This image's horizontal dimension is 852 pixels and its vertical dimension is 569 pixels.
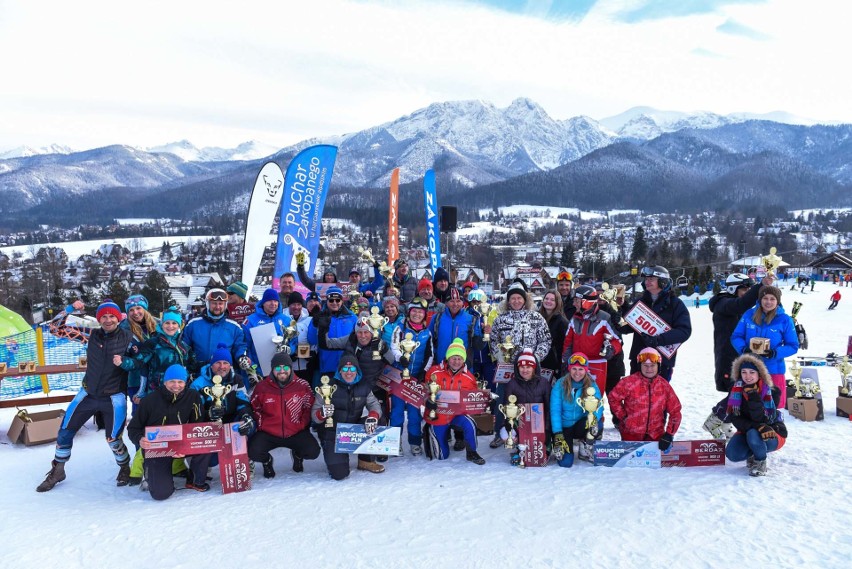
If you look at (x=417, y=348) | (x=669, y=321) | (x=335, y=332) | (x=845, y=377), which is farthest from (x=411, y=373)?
(x=845, y=377)

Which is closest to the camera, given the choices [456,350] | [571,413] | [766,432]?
[766,432]

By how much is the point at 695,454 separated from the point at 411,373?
3.01 meters

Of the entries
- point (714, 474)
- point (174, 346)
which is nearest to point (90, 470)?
point (174, 346)

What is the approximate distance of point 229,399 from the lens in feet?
17.2

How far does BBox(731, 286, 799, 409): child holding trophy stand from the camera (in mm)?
5254

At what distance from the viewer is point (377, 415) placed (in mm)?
5418

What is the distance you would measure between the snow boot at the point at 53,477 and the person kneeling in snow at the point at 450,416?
154 inches

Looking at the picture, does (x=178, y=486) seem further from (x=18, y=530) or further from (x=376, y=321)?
(x=376, y=321)

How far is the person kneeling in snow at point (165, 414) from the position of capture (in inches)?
195

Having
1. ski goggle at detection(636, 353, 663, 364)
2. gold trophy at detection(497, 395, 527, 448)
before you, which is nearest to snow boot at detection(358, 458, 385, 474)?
gold trophy at detection(497, 395, 527, 448)

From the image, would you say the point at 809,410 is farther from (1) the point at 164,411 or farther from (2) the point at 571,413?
(1) the point at 164,411

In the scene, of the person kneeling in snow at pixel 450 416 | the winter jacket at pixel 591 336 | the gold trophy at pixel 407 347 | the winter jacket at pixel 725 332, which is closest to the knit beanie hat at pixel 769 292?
the winter jacket at pixel 725 332

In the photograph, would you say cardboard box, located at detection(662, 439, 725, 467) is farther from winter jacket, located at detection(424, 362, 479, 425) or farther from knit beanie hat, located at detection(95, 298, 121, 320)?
knit beanie hat, located at detection(95, 298, 121, 320)

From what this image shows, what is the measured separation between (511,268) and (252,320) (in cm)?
8077
